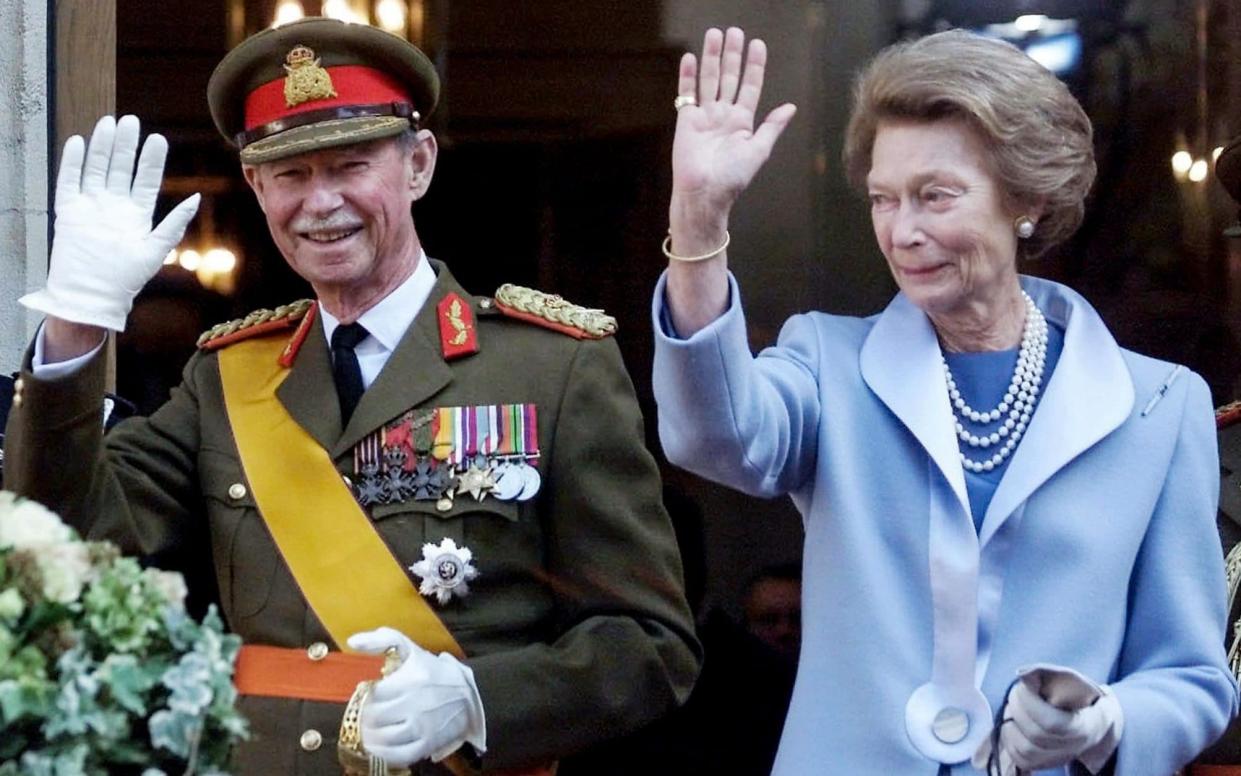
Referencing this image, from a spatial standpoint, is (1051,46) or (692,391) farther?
(1051,46)

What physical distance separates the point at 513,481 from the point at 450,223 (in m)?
1.21

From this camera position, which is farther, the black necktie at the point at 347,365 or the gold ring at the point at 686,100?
the black necktie at the point at 347,365

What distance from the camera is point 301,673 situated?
3041mm

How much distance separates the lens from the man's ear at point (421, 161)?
3.33 meters

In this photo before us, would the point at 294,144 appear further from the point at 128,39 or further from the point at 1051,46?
the point at 1051,46

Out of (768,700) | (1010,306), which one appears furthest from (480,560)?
(768,700)

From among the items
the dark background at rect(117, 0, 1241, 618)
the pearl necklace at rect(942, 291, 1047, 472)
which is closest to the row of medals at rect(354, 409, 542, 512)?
the pearl necklace at rect(942, 291, 1047, 472)

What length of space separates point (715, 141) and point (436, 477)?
79cm

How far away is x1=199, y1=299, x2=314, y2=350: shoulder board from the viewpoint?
3.37 m

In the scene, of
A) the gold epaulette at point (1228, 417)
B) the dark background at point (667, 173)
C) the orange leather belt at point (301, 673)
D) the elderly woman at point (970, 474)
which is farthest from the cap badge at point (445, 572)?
the gold epaulette at point (1228, 417)

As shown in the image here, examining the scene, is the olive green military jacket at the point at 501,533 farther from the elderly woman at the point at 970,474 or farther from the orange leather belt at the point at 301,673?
the elderly woman at the point at 970,474

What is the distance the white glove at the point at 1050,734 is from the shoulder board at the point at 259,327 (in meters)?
1.25

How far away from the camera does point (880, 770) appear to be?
2.73 meters

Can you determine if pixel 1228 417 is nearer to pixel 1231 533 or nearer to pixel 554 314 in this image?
pixel 1231 533
